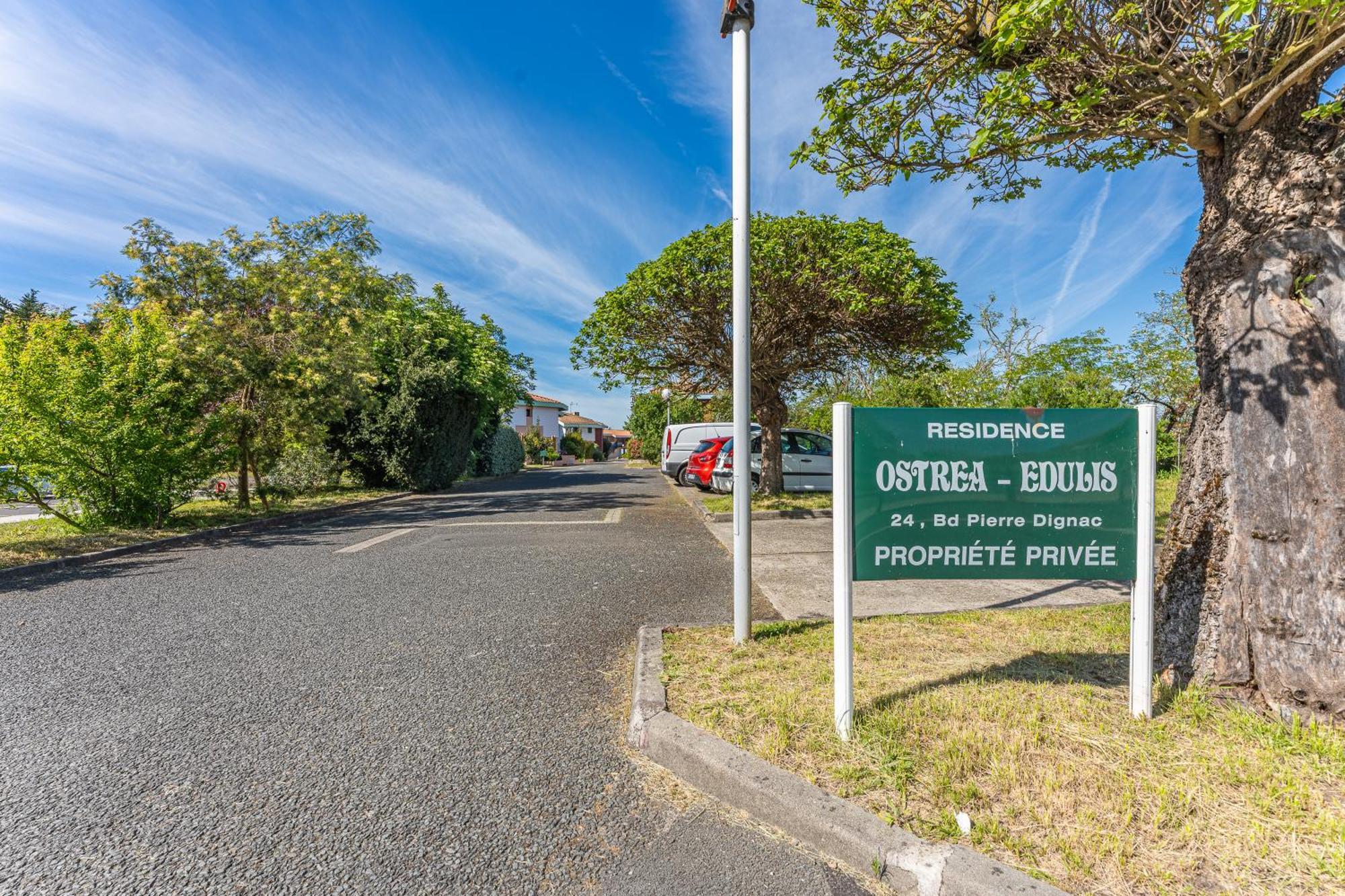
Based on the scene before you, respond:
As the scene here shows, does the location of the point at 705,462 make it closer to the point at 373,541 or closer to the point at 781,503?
the point at 781,503

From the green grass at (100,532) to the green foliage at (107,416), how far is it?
1.35ft

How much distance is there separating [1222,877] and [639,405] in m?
43.2

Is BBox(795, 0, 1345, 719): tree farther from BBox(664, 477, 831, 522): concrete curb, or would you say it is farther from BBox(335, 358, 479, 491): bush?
BBox(335, 358, 479, 491): bush

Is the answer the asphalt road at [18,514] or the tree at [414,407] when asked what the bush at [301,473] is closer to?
the tree at [414,407]

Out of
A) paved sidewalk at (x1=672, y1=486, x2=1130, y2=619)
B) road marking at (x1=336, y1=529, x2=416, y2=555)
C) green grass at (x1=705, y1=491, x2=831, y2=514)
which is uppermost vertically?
green grass at (x1=705, y1=491, x2=831, y2=514)

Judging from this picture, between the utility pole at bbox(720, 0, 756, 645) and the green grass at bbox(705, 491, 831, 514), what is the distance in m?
6.01

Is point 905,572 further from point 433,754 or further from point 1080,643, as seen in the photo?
point 433,754

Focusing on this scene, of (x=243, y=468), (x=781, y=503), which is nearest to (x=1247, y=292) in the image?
(x=781, y=503)

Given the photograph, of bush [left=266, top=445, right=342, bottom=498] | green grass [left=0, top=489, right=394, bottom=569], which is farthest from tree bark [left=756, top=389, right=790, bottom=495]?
bush [left=266, top=445, right=342, bottom=498]

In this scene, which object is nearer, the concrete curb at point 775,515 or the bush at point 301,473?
the concrete curb at point 775,515

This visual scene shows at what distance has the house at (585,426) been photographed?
76312 millimetres

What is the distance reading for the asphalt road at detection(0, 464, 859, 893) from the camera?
195cm

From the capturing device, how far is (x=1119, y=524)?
2771mm

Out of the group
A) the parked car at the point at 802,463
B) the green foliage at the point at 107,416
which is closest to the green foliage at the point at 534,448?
the parked car at the point at 802,463
